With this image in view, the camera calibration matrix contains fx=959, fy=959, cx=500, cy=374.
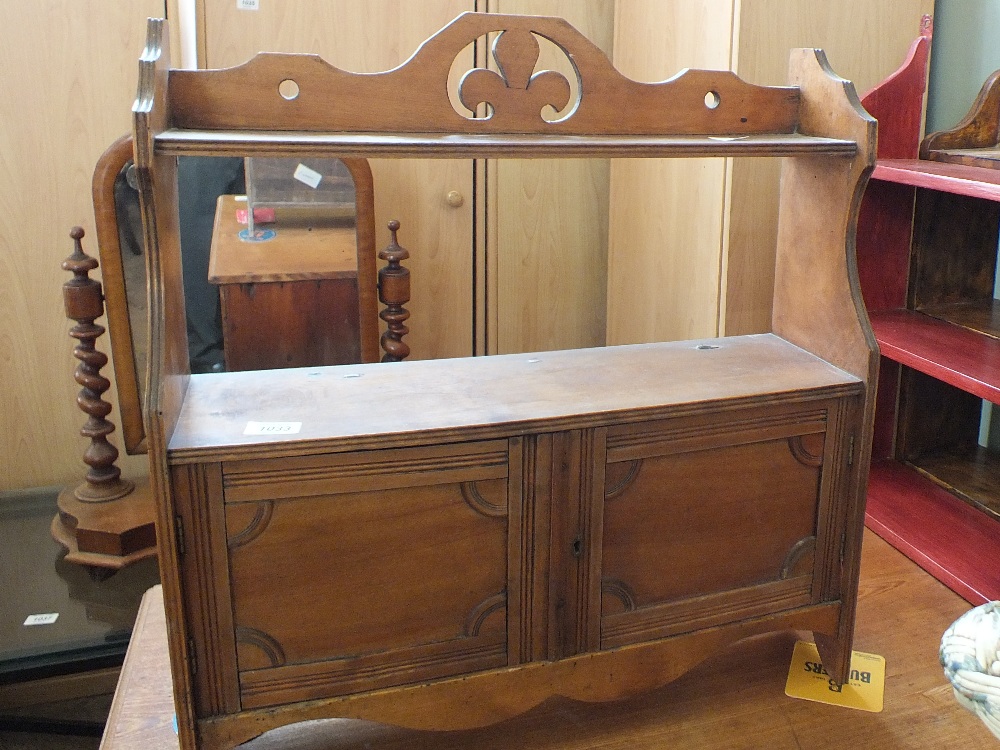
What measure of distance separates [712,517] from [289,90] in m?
0.74

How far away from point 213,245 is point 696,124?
57.3 inches

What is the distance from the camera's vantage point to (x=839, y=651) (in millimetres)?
1328

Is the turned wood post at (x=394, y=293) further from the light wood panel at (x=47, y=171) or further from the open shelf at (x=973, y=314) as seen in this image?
the open shelf at (x=973, y=314)

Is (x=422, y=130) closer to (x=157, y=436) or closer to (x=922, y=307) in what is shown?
(x=157, y=436)

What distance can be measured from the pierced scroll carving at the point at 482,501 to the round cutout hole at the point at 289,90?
0.49 metres

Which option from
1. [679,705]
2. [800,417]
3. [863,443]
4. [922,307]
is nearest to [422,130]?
[800,417]

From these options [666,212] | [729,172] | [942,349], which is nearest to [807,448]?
[942,349]

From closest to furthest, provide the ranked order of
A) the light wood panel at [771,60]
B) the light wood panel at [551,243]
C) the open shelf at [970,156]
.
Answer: the open shelf at [970,156] → the light wood panel at [771,60] → the light wood panel at [551,243]

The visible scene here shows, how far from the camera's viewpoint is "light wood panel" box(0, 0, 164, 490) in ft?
7.70

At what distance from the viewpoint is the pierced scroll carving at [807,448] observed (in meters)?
1.24

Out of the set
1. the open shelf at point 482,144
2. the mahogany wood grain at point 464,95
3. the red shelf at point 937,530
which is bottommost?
the red shelf at point 937,530

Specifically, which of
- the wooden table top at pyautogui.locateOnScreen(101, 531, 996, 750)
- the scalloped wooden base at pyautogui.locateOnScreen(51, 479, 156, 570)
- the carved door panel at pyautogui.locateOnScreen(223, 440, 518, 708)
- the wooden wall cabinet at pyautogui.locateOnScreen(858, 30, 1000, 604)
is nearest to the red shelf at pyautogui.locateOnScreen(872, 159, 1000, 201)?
the wooden wall cabinet at pyautogui.locateOnScreen(858, 30, 1000, 604)

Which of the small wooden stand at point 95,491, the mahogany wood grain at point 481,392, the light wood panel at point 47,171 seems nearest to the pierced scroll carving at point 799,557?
the mahogany wood grain at point 481,392

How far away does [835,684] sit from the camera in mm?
1342
